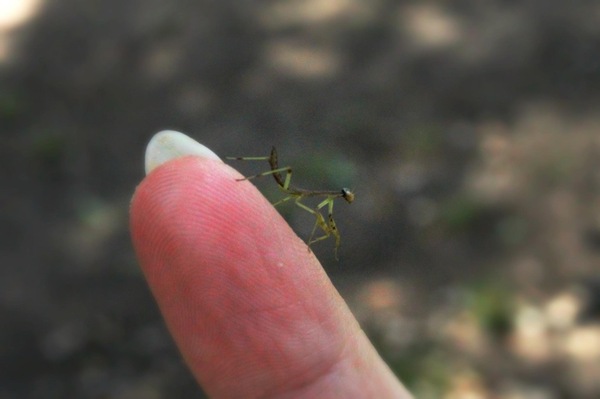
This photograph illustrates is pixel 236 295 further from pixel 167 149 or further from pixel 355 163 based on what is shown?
pixel 355 163

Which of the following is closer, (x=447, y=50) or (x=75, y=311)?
(x=75, y=311)

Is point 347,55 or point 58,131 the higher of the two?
point 347,55

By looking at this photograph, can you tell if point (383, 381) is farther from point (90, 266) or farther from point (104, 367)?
point (90, 266)

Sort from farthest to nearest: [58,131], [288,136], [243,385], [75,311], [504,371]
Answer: [58,131], [288,136], [75,311], [504,371], [243,385]

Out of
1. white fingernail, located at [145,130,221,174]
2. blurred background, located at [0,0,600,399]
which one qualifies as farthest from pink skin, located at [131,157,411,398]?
blurred background, located at [0,0,600,399]

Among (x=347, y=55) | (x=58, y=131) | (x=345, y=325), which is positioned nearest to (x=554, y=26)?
(x=347, y=55)

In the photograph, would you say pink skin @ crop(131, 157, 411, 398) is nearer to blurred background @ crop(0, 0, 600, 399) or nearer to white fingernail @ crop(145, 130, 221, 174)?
white fingernail @ crop(145, 130, 221, 174)
